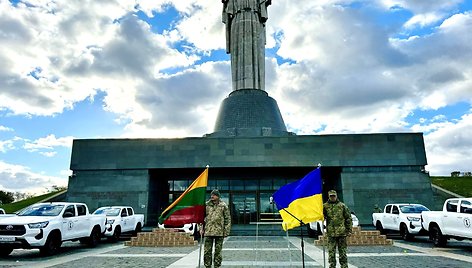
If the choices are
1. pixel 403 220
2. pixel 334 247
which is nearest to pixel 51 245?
pixel 334 247

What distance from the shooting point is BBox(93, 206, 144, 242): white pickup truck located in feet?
53.6

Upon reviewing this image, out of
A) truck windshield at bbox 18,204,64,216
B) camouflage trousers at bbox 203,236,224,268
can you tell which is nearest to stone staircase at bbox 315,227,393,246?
camouflage trousers at bbox 203,236,224,268

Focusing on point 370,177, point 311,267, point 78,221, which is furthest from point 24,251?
point 370,177

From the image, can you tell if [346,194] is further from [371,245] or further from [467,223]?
[467,223]

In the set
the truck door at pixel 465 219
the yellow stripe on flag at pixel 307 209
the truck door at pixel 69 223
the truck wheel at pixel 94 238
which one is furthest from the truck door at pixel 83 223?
the truck door at pixel 465 219

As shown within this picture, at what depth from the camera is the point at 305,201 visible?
23.7 feet

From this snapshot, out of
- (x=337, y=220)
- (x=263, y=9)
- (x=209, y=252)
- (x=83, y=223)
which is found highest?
(x=263, y=9)

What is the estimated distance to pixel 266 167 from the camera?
24766 mm

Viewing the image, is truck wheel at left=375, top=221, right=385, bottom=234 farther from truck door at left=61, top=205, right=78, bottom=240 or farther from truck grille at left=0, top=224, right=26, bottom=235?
truck grille at left=0, top=224, right=26, bottom=235

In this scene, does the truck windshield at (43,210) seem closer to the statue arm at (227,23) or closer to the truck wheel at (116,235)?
the truck wheel at (116,235)

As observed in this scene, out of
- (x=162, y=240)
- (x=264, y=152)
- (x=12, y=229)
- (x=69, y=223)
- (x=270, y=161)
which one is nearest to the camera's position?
(x=12, y=229)

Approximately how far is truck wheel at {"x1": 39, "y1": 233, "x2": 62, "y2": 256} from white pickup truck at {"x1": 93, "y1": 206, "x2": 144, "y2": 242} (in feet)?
15.1

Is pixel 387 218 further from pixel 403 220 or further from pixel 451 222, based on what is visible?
pixel 451 222

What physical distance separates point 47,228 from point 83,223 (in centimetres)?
242
